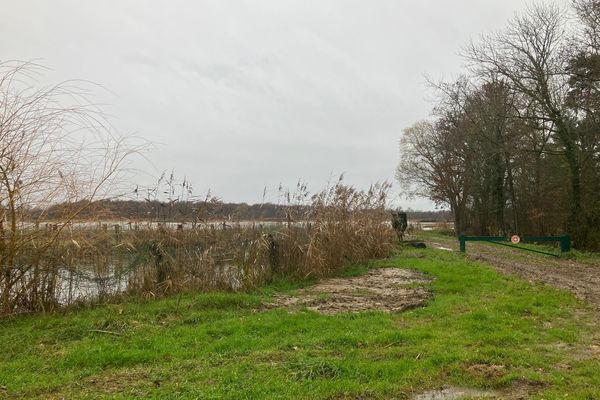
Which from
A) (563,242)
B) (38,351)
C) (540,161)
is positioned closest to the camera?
(38,351)

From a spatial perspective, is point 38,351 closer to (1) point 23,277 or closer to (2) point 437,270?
(1) point 23,277

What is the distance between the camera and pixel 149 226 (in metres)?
9.61

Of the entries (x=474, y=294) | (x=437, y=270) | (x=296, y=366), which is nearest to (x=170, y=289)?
(x=296, y=366)

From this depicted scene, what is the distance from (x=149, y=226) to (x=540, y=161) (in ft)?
78.2

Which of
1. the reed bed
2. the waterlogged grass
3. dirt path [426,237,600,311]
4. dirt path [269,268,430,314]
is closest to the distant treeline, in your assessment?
the reed bed

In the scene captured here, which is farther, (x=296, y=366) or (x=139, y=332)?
(x=139, y=332)

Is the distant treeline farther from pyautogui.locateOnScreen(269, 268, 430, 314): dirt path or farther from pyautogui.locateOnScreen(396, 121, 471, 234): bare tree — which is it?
pyautogui.locateOnScreen(396, 121, 471, 234): bare tree

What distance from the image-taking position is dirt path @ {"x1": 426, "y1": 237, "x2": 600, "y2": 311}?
9523 mm

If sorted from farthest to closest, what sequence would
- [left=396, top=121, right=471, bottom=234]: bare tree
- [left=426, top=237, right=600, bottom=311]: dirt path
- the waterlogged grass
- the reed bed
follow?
[left=396, top=121, right=471, bottom=234]: bare tree < [left=426, top=237, right=600, bottom=311]: dirt path < the reed bed < the waterlogged grass

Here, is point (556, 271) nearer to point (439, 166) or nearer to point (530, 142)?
point (530, 142)

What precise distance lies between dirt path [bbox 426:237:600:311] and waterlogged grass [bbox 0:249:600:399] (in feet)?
3.91

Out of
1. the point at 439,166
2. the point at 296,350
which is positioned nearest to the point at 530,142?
the point at 439,166

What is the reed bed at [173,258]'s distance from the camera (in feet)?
26.3

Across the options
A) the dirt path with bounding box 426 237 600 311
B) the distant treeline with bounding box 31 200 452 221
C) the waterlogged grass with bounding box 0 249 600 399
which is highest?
the distant treeline with bounding box 31 200 452 221
